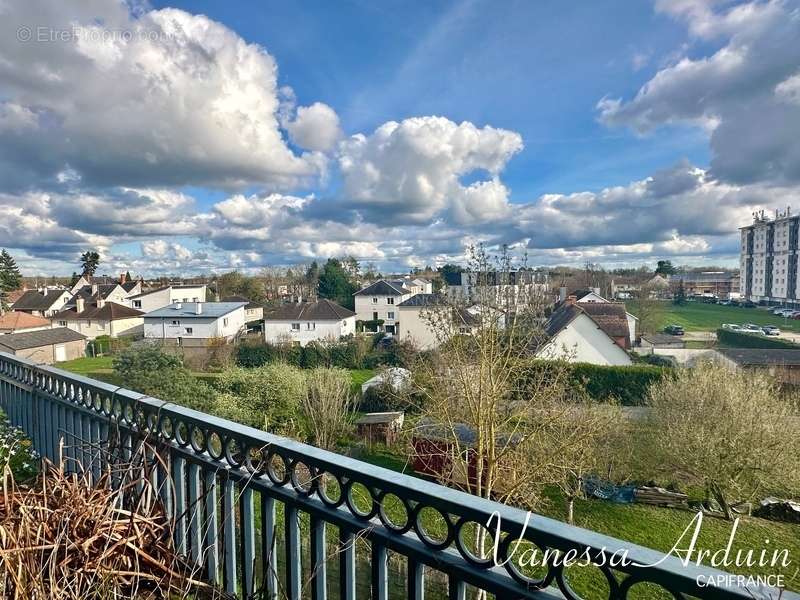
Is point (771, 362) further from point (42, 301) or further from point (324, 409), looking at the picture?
point (42, 301)

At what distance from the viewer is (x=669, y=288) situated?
7019 cm

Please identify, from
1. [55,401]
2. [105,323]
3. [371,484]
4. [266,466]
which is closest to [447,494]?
[371,484]

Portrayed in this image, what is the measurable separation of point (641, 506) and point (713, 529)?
5.95 ft

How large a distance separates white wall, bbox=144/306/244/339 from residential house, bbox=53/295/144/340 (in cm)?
706

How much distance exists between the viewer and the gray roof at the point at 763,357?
74.9 ft

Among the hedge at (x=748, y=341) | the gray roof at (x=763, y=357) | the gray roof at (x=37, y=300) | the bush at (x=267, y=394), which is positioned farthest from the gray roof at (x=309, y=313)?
the hedge at (x=748, y=341)

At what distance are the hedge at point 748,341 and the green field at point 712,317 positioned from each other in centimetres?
488

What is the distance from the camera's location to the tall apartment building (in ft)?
195

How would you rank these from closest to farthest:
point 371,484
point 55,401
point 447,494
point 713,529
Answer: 1. point 447,494
2. point 371,484
3. point 55,401
4. point 713,529

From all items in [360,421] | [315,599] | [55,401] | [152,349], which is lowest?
[360,421]

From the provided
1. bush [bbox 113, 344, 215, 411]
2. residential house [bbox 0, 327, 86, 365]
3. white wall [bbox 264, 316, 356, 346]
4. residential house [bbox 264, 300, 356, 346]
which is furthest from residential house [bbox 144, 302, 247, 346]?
bush [bbox 113, 344, 215, 411]

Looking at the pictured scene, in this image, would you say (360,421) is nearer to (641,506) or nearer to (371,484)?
(641,506)

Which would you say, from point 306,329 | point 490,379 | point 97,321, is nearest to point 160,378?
point 490,379

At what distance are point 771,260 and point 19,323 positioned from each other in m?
84.9
